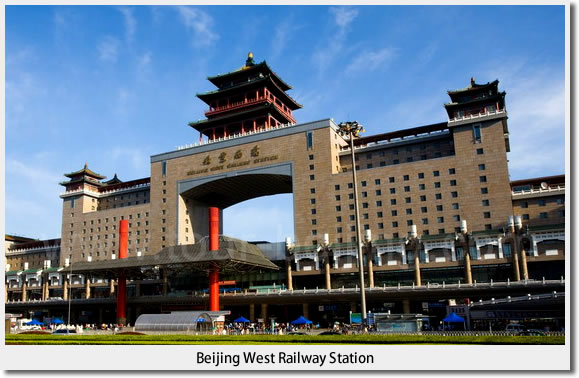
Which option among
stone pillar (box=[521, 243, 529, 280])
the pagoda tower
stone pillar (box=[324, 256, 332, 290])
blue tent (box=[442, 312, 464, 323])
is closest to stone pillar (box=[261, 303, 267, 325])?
stone pillar (box=[324, 256, 332, 290])

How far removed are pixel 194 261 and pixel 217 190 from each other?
106 feet

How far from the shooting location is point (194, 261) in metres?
74.1

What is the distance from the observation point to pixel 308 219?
89.0 meters

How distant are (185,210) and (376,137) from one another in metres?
39.1

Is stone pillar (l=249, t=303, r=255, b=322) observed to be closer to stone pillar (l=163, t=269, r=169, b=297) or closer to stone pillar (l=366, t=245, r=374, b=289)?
stone pillar (l=163, t=269, r=169, b=297)

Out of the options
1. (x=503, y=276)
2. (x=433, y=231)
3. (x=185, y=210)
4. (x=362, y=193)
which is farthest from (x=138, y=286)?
(x=503, y=276)

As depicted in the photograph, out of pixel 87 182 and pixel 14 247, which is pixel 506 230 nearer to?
pixel 87 182

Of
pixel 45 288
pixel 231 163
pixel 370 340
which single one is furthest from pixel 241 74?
pixel 370 340

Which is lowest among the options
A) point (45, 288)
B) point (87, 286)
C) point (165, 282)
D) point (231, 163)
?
point (45, 288)

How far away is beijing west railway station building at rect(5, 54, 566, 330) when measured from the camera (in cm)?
7475

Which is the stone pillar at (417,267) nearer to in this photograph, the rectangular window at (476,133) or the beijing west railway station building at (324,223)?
the beijing west railway station building at (324,223)

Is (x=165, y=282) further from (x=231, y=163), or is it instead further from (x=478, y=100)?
(x=478, y=100)

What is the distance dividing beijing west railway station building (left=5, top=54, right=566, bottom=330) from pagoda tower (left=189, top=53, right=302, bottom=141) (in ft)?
1.03

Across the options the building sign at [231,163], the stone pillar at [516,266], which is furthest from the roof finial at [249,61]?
the stone pillar at [516,266]
